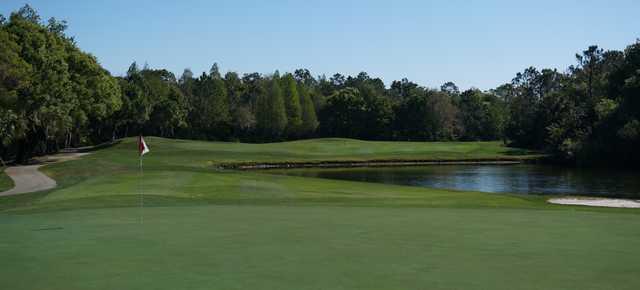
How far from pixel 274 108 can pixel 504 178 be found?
211 feet

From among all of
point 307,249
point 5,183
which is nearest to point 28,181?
point 5,183

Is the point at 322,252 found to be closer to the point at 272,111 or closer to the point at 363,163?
the point at 363,163

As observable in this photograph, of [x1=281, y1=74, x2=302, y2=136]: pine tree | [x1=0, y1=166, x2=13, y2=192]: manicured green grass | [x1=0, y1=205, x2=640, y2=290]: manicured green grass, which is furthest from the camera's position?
[x1=281, y1=74, x2=302, y2=136]: pine tree

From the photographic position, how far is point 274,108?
115 metres

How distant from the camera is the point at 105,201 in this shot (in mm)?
24984

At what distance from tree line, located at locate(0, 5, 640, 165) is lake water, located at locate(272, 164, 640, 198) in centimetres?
833

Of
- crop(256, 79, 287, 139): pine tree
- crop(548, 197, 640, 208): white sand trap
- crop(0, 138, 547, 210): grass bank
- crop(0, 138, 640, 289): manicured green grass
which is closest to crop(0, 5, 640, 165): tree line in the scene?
crop(256, 79, 287, 139): pine tree

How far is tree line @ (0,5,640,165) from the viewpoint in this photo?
49156 mm

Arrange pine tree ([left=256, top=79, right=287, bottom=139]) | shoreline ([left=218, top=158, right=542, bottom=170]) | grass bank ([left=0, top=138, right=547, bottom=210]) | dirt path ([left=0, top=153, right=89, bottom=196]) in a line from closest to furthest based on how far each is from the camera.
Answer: grass bank ([left=0, top=138, right=547, bottom=210]), dirt path ([left=0, top=153, right=89, bottom=196]), shoreline ([left=218, top=158, right=542, bottom=170]), pine tree ([left=256, top=79, right=287, bottom=139])

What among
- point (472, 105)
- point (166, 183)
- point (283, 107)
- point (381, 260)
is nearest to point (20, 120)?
point (166, 183)

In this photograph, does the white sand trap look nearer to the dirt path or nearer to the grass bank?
the grass bank

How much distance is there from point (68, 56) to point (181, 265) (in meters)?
52.3

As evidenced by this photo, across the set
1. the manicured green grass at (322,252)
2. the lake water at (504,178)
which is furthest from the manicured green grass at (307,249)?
the lake water at (504,178)

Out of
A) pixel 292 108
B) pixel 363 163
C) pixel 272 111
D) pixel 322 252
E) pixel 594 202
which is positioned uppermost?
pixel 292 108
